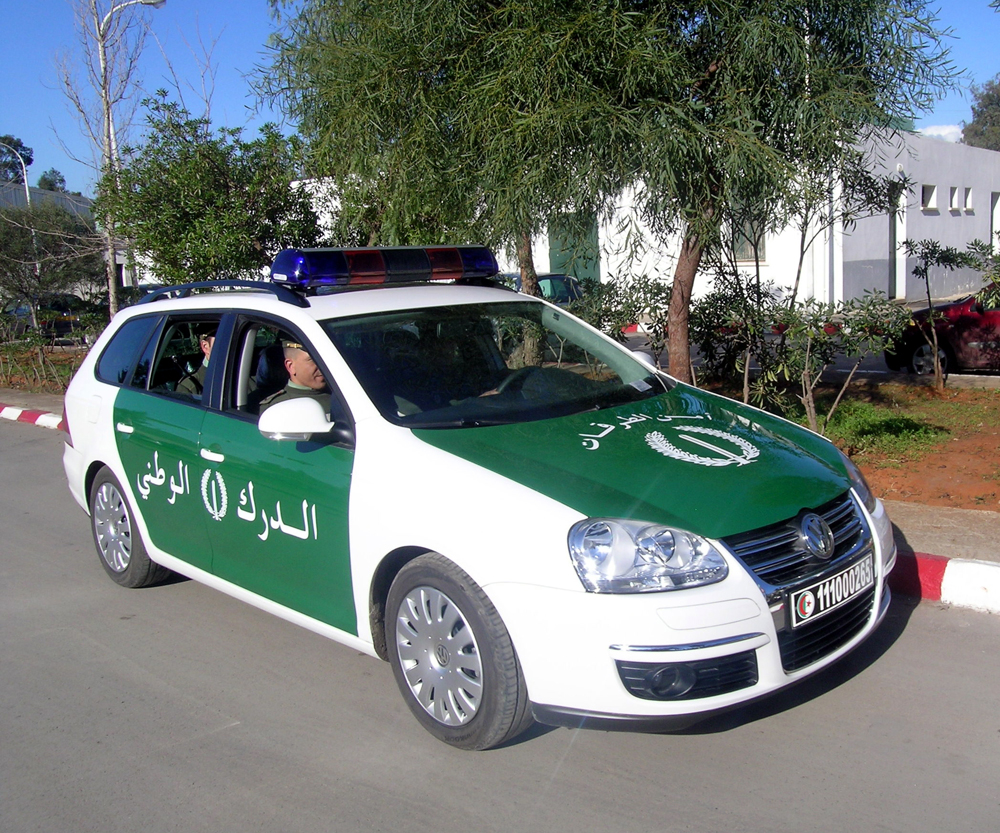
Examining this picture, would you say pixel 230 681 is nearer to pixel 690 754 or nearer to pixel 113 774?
pixel 113 774

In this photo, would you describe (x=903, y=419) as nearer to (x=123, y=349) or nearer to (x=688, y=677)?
(x=688, y=677)

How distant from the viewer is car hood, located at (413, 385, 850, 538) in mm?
3139

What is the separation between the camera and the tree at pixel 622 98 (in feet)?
19.9

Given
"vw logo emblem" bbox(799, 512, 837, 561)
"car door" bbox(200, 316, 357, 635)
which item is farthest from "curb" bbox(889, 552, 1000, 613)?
"car door" bbox(200, 316, 357, 635)

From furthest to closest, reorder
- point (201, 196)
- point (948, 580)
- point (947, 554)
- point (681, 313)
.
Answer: point (201, 196) → point (681, 313) → point (947, 554) → point (948, 580)

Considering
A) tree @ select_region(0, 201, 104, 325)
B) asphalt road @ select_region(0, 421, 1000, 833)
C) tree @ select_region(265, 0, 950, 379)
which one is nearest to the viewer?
asphalt road @ select_region(0, 421, 1000, 833)

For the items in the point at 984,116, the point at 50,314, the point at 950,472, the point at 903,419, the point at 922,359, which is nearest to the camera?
the point at 950,472

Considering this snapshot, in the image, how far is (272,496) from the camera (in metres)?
3.97

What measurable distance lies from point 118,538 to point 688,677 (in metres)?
3.74

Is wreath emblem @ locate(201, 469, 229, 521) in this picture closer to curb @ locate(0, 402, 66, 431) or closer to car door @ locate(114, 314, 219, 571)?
car door @ locate(114, 314, 219, 571)

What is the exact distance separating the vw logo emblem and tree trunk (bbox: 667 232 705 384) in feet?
14.4

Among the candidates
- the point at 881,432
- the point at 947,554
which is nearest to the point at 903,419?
the point at 881,432

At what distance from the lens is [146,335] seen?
17.1 feet

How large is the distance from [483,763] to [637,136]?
432 cm
